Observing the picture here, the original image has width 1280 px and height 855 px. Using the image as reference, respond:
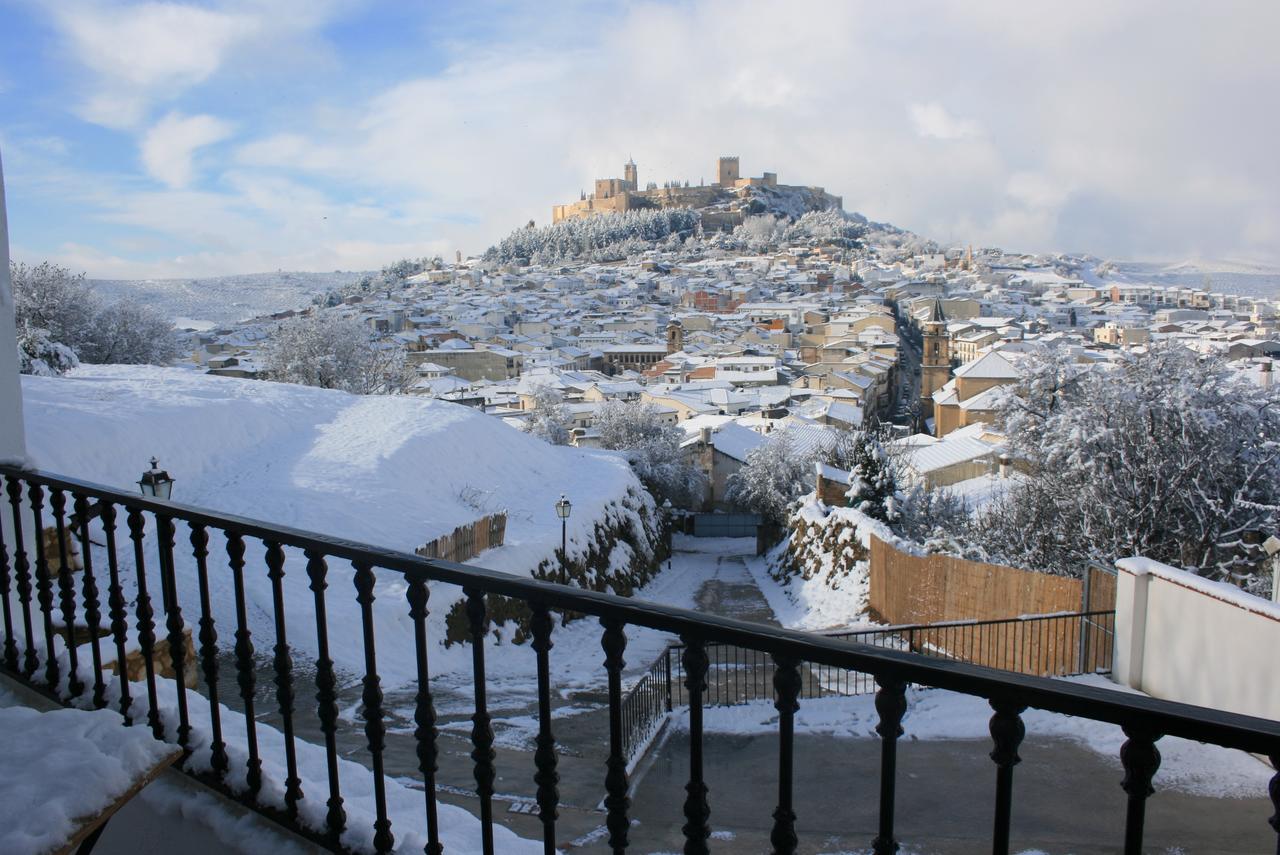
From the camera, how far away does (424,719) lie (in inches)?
90.7

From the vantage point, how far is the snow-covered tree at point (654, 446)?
3231 centimetres

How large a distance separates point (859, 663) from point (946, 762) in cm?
→ 570

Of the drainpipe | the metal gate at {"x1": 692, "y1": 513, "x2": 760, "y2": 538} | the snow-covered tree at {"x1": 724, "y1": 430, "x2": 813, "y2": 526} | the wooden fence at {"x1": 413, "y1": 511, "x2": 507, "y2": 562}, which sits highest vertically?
the drainpipe

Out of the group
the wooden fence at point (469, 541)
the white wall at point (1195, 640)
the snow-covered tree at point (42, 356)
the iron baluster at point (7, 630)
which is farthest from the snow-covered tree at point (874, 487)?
the snow-covered tree at point (42, 356)

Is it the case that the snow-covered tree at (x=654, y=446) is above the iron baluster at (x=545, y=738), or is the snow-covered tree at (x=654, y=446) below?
below

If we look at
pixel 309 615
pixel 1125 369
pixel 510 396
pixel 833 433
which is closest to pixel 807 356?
pixel 510 396

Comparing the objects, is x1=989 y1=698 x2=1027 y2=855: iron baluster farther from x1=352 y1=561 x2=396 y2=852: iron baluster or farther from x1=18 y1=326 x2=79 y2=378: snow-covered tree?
x1=18 y1=326 x2=79 y2=378: snow-covered tree

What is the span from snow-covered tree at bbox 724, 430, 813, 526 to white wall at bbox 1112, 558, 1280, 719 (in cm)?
2119

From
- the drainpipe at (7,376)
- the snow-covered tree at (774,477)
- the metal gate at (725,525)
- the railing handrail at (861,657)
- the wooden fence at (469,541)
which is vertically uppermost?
the drainpipe at (7,376)

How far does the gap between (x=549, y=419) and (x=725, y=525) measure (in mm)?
8810

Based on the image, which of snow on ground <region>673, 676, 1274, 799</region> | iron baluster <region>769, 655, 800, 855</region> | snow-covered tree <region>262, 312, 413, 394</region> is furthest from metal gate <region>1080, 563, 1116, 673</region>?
snow-covered tree <region>262, 312, 413, 394</region>

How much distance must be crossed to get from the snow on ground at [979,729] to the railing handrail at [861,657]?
394 cm

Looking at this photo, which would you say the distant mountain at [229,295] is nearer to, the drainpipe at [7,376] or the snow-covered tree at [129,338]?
the snow-covered tree at [129,338]

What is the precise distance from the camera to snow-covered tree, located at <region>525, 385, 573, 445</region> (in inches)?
1396
